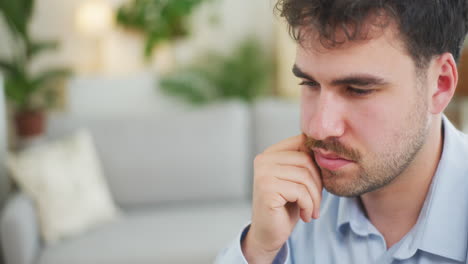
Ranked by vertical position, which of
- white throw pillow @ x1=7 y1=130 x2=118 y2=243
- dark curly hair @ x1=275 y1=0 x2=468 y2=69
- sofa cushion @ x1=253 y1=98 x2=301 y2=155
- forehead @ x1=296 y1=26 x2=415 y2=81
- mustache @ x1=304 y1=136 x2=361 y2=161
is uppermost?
dark curly hair @ x1=275 y1=0 x2=468 y2=69

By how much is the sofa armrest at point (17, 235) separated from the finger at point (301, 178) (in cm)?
153

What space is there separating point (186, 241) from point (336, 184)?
4.73 feet

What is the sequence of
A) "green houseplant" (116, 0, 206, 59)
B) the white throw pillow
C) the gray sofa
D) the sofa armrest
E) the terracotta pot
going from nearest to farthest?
1. the sofa armrest
2. the white throw pillow
3. the gray sofa
4. the terracotta pot
5. "green houseplant" (116, 0, 206, 59)

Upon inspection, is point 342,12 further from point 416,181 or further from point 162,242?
point 162,242

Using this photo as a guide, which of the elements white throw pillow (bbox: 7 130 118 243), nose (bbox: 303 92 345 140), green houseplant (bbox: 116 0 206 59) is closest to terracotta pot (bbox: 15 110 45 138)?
green houseplant (bbox: 116 0 206 59)

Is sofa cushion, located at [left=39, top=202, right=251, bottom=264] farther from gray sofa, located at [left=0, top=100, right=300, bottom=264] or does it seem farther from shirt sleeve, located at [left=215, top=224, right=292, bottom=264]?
shirt sleeve, located at [left=215, top=224, right=292, bottom=264]

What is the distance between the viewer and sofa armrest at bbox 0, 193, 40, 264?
217cm

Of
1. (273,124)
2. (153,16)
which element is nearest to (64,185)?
(273,124)

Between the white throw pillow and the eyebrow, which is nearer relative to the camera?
the eyebrow

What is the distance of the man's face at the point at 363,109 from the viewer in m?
0.93

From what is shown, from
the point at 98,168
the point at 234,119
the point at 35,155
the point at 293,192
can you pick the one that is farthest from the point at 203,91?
the point at 293,192

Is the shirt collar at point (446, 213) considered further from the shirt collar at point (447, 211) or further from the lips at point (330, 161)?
the lips at point (330, 161)

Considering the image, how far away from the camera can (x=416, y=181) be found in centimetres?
108

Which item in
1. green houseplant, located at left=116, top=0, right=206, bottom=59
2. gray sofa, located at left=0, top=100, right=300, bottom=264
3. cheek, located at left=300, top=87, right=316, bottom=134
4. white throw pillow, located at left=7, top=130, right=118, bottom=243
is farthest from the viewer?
green houseplant, located at left=116, top=0, right=206, bottom=59
